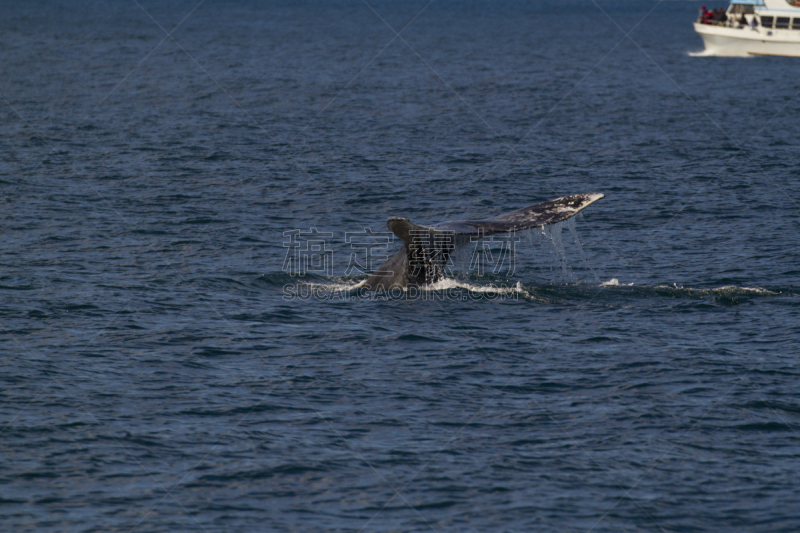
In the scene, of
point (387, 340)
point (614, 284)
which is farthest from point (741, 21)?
point (387, 340)

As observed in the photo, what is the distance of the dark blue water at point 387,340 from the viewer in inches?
460

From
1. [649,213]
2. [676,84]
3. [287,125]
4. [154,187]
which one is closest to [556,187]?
[649,213]

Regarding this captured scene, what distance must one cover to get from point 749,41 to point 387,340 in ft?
243

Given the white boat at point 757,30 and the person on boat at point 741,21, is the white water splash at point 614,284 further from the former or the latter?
the person on boat at point 741,21

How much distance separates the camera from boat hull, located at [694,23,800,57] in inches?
3118

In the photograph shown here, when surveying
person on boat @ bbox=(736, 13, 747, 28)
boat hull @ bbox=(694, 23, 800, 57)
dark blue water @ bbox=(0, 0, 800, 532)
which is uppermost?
person on boat @ bbox=(736, 13, 747, 28)

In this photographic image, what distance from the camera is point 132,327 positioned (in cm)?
1722

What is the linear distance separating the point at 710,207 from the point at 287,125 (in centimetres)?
2100

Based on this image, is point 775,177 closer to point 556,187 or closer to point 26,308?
point 556,187

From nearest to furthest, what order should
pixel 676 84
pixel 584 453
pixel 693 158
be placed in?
pixel 584 453, pixel 693 158, pixel 676 84

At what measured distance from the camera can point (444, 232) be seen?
630 inches

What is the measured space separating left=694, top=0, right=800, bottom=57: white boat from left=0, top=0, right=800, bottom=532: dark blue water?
41650 millimetres

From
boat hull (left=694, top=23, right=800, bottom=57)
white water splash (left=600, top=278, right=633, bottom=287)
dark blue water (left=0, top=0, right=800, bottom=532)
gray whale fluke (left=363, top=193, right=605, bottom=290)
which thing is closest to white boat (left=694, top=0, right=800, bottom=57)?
boat hull (left=694, top=23, right=800, bottom=57)

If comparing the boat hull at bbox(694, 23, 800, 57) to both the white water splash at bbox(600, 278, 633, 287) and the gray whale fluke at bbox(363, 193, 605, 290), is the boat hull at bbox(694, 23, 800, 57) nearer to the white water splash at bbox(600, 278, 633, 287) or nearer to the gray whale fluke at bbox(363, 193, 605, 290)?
the white water splash at bbox(600, 278, 633, 287)
